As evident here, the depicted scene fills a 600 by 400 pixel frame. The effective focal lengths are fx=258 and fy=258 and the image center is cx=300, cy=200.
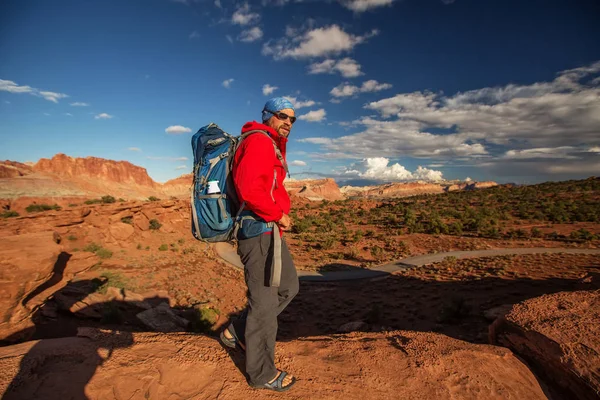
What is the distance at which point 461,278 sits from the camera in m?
11.1

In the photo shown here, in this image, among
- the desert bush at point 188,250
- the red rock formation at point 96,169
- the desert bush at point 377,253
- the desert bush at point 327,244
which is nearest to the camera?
the desert bush at point 377,253

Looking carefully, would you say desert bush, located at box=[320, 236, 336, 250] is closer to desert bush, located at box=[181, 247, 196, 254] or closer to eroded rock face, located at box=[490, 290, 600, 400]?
desert bush, located at box=[181, 247, 196, 254]

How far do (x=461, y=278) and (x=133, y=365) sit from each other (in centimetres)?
1223

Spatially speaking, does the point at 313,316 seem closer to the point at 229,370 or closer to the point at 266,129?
the point at 229,370

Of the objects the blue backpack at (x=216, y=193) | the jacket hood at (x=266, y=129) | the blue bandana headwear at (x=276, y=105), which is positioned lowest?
the blue backpack at (x=216, y=193)

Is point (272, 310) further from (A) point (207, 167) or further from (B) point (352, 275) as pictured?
(B) point (352, 275)

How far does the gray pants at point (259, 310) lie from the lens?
2.20 meters

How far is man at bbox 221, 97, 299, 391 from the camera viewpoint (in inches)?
80.4

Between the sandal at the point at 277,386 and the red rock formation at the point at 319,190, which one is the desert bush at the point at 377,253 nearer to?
the sandal at the point at 277,386

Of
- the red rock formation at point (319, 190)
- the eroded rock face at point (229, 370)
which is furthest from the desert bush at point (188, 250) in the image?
the red rock formation at point (319, 190)

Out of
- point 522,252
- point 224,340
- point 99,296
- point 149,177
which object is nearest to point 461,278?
point 522,252

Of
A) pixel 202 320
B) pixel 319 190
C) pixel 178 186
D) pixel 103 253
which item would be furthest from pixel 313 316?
pixel 178 186

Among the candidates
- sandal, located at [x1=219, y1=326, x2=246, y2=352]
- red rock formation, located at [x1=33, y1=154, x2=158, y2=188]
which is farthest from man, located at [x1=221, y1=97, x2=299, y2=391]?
red rock formation, located at [x1=33, y1=154, x2=158, y2=188]

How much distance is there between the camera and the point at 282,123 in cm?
246
